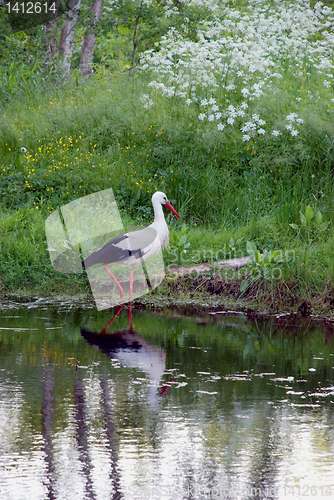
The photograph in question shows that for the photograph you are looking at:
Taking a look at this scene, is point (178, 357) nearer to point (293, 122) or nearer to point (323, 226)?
point (323, 226)

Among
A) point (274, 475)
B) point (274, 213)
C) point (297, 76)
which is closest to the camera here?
point (274, 475)

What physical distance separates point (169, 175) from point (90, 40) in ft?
23.3

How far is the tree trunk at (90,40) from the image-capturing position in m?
15.0

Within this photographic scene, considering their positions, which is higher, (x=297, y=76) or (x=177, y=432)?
(x=297, y=76)

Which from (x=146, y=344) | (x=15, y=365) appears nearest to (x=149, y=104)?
(x=146, y=344)

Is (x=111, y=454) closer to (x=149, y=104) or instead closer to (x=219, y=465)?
(x=219, y=465)

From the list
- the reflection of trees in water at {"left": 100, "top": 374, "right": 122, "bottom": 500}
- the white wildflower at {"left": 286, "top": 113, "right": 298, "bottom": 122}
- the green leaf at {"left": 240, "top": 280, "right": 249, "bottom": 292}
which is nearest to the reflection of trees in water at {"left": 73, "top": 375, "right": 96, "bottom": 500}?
the reflection of trees in water at {"left": 100, "top": 374, "right": 122, "bottom": 500}

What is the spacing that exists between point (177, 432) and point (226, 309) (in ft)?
12.4

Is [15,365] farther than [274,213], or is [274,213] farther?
[274,213]

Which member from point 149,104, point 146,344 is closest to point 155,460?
point 146,344

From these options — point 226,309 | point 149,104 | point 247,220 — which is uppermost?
point 149,104

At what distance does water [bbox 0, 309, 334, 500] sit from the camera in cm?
347

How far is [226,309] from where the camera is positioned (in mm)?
7816

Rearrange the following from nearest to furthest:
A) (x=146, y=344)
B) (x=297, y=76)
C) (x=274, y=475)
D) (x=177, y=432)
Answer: (x=274, y=475), (x=177, y=432), (x=146, y=344), (x=297, y=76)
